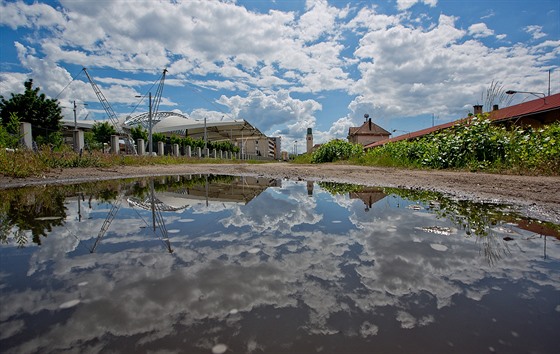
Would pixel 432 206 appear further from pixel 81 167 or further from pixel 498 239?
pixel 81 167

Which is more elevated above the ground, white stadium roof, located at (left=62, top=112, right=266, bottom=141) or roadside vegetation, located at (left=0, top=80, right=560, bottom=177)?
white stadium roof, located at (left=62, top=112, right=266, bottom=141)

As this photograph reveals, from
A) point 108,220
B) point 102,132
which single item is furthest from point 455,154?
point 102,132

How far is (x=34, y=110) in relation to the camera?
26.5 metres

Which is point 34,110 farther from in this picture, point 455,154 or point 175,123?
point 175,123

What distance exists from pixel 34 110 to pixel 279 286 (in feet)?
111

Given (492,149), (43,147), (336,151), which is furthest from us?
(336,151)

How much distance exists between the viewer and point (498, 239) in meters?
2.47

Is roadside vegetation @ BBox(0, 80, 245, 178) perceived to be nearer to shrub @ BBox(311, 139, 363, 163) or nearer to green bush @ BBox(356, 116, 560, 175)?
shrub @ BBox(311, 139, 363, 163)

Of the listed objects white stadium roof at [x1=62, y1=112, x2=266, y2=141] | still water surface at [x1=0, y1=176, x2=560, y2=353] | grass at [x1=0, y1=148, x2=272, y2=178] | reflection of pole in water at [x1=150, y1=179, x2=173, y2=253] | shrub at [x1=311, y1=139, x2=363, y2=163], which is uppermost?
white stadium roof at [x1=62, y1=112, x2=266, y2=141]

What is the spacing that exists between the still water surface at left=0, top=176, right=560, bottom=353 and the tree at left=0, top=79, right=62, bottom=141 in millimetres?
29938

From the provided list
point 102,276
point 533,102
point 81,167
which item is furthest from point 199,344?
point 533,102

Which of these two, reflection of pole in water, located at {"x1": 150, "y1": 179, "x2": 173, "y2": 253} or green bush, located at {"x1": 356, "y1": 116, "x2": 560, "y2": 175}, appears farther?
green bush, located at {"x1": 356, "y1": 116, "x2": 560, "y2": 175}

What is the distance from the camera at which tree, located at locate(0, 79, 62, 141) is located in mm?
25797

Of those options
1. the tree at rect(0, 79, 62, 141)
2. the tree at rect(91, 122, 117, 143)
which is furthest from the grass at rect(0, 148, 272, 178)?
the tree at rect(91, 122, 117, 143)
